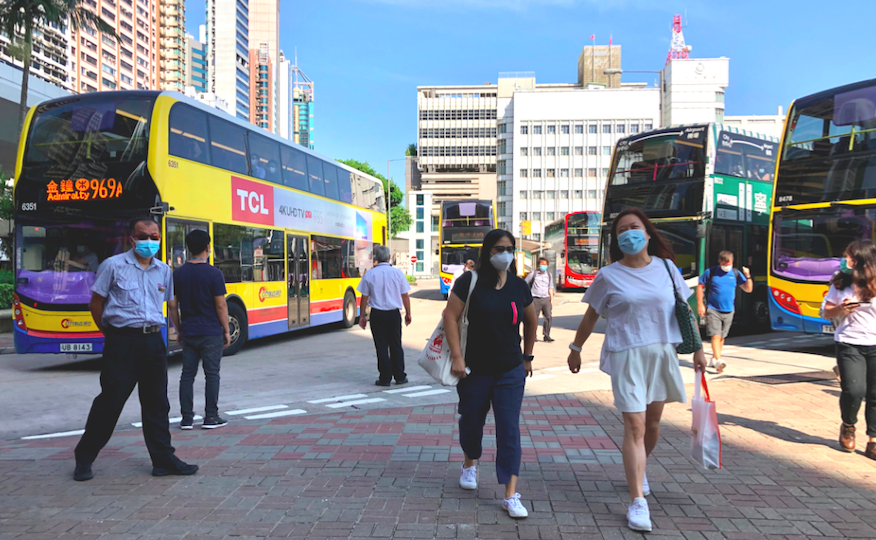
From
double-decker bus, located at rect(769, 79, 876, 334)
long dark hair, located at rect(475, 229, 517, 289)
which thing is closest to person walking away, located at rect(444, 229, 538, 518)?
long dark hair, located at rect(475, 229, 517, 289)

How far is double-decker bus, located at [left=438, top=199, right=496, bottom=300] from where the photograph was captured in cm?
2723

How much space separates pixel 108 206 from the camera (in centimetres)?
930

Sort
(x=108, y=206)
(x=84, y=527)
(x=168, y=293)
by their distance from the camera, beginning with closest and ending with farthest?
(x=84, y=527), (x=168, y=293), (x=108, y=206)

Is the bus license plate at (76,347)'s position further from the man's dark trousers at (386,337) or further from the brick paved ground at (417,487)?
the man's dark trousers at (386,337)

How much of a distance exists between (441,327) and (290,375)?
19.3 ft

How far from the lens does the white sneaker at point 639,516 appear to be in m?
3.55

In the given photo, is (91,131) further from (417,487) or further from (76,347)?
(417,487)

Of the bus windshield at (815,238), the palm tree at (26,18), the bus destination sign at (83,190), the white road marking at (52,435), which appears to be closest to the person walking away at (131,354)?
the white road marking at (52,435)

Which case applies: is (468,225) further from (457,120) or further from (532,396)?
(457,120)

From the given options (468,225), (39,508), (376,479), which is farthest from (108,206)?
(468,225)

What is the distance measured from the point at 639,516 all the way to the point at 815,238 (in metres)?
9.10

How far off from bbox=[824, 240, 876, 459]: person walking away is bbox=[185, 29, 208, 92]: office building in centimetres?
18287

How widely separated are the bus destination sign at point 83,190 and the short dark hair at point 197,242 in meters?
3.96

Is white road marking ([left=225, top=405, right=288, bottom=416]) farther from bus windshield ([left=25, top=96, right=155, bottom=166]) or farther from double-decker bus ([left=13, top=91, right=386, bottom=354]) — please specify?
bus windshield ([left=25, top=96, right=155, bottom=166])
